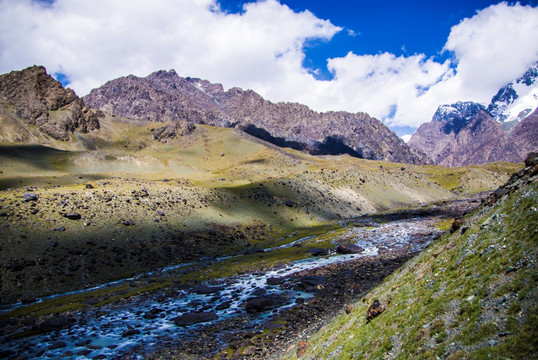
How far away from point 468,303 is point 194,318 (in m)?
29.9

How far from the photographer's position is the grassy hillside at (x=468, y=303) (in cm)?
1143

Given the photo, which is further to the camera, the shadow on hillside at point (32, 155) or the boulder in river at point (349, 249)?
the shadow on hillside at point (32, 155)

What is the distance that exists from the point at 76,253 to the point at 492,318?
6504cm

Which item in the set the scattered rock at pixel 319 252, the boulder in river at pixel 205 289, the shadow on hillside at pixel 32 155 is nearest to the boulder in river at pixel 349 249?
the scattered rock at pixel 319 252

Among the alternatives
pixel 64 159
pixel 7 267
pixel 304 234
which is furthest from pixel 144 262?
pixel 64 159

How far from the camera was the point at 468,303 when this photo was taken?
14031 mm

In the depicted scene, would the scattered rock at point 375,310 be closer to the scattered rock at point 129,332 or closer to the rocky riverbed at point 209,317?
the rocky riverbed at point 209,317

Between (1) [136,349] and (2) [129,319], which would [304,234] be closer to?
(2) [129,319]

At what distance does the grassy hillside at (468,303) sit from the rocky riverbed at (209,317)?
7379 mm

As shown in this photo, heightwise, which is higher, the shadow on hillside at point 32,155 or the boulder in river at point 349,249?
the shadow on hillside at point 32,155

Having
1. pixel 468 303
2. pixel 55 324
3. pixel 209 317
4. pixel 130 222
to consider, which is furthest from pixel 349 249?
pixel 468 303

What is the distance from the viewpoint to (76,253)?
58281 millimetres

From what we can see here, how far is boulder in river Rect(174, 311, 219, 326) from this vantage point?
115 ft

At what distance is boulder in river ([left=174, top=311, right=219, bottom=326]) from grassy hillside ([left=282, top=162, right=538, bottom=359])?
47.6 feet
